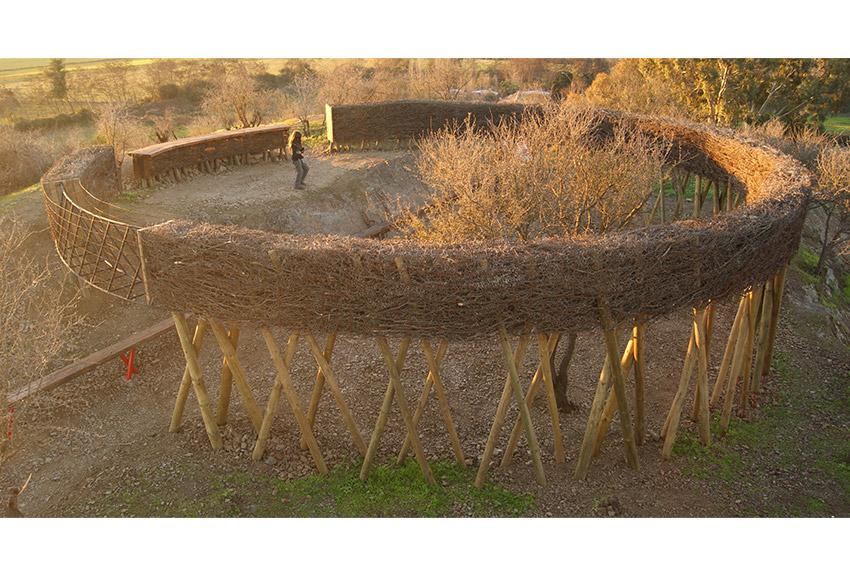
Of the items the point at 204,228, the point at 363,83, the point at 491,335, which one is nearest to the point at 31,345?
the point at 204,228

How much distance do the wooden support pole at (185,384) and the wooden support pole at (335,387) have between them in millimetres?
2153

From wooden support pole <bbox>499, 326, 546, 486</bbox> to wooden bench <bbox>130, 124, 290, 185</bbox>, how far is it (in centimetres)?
1628

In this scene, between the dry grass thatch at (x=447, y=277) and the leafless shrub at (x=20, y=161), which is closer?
the dry grass thatch at (x=447, y=277)

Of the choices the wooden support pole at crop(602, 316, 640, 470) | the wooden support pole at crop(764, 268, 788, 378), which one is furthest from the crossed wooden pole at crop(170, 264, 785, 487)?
the wooden support pole at crop(764, 268, 788, 378)

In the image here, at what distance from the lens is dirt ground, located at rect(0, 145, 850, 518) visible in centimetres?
929

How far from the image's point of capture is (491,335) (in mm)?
8508

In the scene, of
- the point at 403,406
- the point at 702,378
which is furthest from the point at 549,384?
the point at 702,378

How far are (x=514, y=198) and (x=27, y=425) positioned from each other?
32.6 ft

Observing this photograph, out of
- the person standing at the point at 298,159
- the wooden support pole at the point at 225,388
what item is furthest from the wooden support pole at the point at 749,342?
the person standing at the point at 298,159

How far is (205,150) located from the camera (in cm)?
2227

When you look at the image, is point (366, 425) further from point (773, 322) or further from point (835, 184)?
point (835, 184)

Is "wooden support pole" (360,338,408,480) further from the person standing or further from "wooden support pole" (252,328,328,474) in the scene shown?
the person standing

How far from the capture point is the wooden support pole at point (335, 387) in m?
8.76

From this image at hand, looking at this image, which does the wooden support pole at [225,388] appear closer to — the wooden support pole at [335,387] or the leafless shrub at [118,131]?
the wooden support pole at [335,387]
